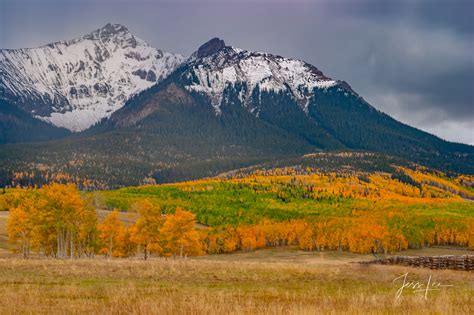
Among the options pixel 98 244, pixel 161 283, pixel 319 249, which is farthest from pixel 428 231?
pixel 161 283

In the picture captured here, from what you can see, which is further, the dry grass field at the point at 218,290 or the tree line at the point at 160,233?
the tree line at the point at 160,233

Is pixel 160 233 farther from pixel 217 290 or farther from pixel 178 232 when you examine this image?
pixel 217 290

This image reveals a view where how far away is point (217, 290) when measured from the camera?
97.0 feet

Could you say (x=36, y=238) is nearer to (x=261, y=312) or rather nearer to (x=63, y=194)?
(x=63, y=194)

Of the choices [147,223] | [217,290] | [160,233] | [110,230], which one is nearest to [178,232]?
[160,233]

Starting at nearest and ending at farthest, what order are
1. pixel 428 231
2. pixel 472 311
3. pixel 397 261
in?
pixel 472 311
pixel 397 261
pixel 428 231

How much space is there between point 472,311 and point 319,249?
140769 mm

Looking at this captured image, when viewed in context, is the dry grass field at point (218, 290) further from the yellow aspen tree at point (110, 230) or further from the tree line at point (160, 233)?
the yellow aspen tree at point (110, 230)

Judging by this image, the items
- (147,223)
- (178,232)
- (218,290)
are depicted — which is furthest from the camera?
(178,232)

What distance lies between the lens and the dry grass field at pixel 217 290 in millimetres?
20734

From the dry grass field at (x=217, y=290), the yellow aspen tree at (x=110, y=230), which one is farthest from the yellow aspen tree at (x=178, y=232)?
the dry grass field at (x=217, y=290)

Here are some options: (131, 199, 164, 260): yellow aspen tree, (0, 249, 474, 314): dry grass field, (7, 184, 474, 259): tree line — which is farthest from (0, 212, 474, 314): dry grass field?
(131, 199, 164, 260): yellow aspen tree

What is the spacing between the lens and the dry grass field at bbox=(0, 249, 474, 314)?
20734 millimetres

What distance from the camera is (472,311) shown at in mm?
21516
